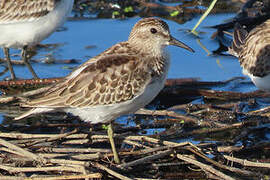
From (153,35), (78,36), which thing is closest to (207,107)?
(153,35)

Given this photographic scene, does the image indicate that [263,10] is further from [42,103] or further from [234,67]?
[42,103]

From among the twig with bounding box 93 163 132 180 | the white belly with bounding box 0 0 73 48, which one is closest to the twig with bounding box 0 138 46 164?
the twig with bounding box 93 163 132 180

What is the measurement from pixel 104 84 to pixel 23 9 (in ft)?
11.0

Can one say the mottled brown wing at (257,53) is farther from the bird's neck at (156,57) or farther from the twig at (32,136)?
the twig at (32,136)

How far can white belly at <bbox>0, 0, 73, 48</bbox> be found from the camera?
9.61 m

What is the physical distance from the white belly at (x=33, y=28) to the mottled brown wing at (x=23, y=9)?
0.07 m

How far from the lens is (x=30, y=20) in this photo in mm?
9625

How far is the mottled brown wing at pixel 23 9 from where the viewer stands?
9578 millimetres

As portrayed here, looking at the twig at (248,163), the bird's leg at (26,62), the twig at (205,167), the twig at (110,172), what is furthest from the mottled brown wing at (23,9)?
the twig at (248,163)

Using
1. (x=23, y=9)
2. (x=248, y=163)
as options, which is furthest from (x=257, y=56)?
(x=23, y=9)

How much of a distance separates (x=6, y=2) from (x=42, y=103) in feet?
11.6

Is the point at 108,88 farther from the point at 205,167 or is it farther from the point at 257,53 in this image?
the point at 257,53

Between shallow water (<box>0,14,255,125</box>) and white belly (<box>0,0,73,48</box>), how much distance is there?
881mm

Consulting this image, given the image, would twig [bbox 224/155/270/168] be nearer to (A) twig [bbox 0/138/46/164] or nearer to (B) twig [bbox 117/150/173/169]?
(B) twig [bbox 117/150/173/169]
